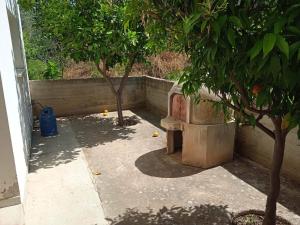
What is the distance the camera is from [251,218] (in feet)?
10.6

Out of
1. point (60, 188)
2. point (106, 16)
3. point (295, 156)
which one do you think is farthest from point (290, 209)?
point (106, 16)

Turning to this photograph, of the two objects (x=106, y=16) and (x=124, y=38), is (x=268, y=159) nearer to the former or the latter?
(x=124, y=38)

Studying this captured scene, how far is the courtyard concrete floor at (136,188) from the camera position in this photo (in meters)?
3.36

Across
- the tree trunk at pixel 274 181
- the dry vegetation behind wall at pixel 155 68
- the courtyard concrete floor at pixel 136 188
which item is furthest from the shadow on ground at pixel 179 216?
the dry vegetation behind wall at pixel 155 68

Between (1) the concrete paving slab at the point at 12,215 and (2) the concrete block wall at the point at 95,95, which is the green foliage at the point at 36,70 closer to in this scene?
(2) the concrete block wall at the point at 95,95

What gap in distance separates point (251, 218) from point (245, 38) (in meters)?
2.47

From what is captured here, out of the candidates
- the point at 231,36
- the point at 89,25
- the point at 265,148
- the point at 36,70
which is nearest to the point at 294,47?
the point at 231,36

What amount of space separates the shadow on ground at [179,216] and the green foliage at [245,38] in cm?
162

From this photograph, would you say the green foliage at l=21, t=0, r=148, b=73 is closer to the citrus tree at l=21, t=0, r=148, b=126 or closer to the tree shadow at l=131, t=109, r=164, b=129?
the citrus tree at l=21, t=0, r=148, b=126

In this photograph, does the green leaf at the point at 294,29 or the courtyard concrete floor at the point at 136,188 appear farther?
the courtyard concrete floor at the point at 136,188

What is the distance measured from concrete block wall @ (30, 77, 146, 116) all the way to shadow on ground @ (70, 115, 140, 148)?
0.51 m

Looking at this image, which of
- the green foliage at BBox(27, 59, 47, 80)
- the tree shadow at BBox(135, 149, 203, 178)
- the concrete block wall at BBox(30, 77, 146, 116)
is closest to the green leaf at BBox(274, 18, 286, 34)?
the tree shadow at BBox(135, 149, 203, 178)

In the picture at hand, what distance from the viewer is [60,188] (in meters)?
4.04

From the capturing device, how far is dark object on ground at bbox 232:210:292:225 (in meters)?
3.13
